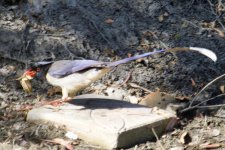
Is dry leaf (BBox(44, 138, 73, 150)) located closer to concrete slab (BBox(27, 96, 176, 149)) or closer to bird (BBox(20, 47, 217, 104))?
concrete slab (BBox(27, 96, 176, 149))

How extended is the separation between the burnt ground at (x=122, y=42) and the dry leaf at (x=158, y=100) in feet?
0.67

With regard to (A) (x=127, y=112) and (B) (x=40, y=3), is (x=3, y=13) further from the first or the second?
(A) (x=127, y=112)

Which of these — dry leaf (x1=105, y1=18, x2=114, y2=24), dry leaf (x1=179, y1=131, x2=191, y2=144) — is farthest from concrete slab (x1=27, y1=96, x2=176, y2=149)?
dry leaf (x1=105, y1=18, x2=114, y2=24)

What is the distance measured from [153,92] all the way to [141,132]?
0.80m

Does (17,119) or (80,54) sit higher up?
(80,54)

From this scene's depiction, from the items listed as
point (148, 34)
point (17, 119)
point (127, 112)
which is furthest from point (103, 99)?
point (148, 34)

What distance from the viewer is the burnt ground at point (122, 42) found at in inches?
173

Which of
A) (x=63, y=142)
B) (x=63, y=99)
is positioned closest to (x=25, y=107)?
(x=63, y=99)

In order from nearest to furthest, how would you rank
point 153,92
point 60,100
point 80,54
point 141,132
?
point 141,132 → point 60,100 → point 153,92 → point 80,54

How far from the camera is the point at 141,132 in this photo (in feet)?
12.3

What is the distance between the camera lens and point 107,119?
379 centimetres

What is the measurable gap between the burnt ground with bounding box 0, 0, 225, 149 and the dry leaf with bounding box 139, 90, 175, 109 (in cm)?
20

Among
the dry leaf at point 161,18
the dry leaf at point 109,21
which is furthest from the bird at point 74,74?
the dry leaf at point 161,18

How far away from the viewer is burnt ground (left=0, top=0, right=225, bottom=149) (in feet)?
14.4
